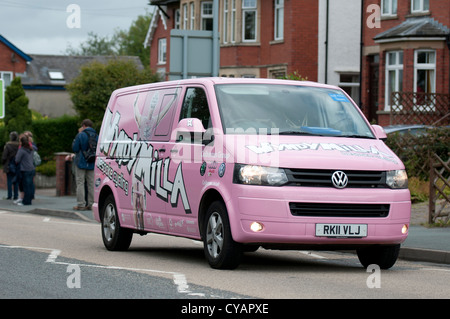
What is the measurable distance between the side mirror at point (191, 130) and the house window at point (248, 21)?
33.5 metres

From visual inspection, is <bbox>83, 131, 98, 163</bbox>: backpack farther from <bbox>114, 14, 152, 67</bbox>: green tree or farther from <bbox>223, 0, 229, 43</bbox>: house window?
<bbox>114, 14, 152, 67</bbox>: green tree

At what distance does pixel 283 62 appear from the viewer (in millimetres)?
43188

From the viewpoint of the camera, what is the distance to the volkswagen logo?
10633 millimetres

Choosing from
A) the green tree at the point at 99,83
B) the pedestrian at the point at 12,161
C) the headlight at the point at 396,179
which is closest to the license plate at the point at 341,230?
the headlight at the point at 396,179

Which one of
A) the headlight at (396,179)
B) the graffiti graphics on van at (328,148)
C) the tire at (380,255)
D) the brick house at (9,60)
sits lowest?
the tire at (380,255)

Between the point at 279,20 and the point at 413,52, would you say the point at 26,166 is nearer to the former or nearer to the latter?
the point at 413,52

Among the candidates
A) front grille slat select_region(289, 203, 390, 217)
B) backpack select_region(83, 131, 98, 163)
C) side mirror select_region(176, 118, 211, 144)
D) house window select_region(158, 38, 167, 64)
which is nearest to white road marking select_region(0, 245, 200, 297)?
front grille slat select_region(289, 203, 390, 217)

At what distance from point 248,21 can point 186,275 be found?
117 feet

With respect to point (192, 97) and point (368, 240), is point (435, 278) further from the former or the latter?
point (192, 97)

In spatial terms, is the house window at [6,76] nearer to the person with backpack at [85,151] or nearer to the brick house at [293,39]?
the brick house at [293,39]

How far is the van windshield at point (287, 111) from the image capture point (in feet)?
37.4

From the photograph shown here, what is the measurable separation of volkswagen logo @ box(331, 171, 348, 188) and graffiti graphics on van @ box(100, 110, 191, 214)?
75.1 inches

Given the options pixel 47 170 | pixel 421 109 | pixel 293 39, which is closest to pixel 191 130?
pixel 47 170

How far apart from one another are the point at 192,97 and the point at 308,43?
102ft
